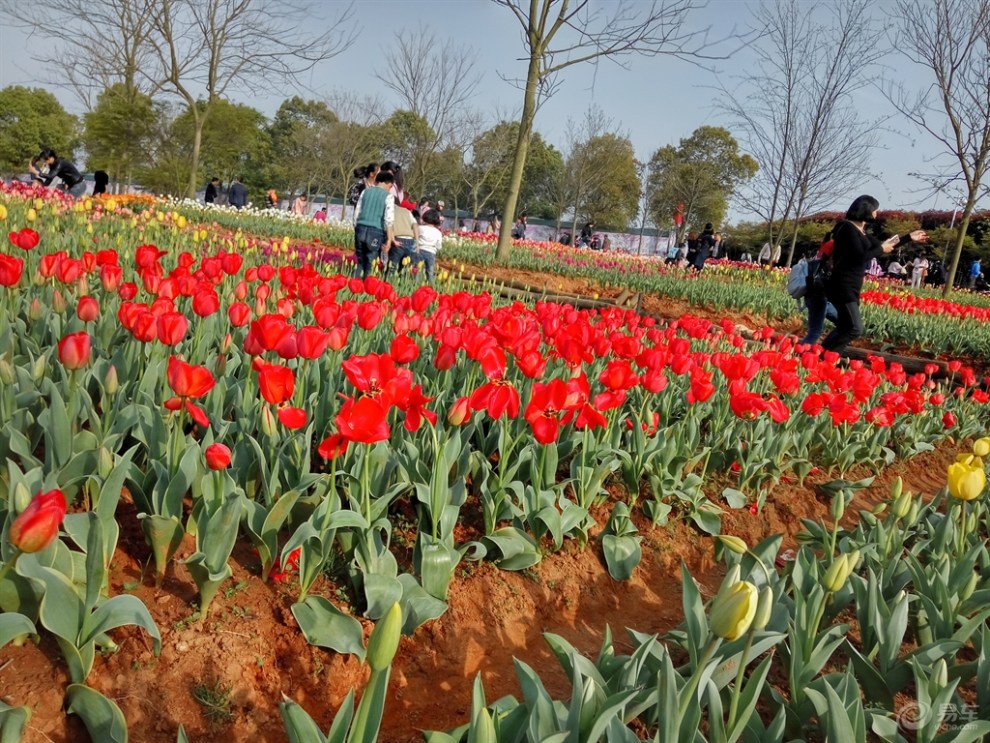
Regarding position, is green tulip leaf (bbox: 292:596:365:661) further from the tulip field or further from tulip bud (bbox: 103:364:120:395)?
tulip bud (bbox: 103:364:120:395)

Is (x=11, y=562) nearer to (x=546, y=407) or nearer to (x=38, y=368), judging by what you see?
(x=38, y=368)

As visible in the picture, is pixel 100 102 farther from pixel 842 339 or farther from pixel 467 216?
pixel 467 216

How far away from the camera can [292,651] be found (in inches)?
68.4

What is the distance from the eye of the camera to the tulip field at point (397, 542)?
135 centimetres

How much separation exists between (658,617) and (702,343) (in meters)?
3.01

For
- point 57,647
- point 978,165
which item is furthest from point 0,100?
point 57,647

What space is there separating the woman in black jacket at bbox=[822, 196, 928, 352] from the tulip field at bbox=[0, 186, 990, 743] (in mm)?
3219

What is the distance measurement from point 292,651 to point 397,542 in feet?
1.79

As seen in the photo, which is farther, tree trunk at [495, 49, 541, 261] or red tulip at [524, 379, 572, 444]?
tree trunk at [495, 49, 541, 261]

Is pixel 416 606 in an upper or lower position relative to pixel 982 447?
lower

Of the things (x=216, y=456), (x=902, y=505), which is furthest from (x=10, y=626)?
(x=902, y=505)

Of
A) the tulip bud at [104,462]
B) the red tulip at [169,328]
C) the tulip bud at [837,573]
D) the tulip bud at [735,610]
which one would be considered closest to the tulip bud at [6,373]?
the red tulip at [169,328]

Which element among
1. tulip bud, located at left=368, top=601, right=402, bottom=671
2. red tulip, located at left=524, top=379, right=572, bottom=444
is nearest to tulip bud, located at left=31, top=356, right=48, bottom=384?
red tulip, located at left=524, top=379, right=572, bottom=444

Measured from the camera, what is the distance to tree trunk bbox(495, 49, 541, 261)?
12789 mm
